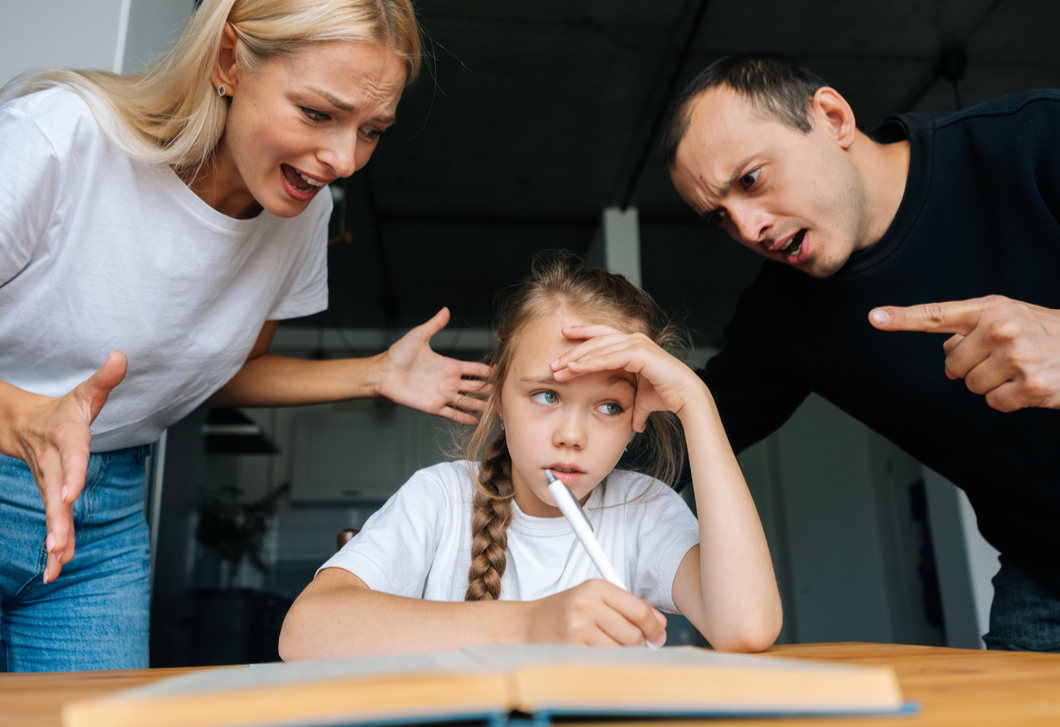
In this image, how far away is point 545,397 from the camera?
3.46 ft

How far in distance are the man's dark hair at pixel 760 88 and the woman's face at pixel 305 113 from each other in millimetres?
484

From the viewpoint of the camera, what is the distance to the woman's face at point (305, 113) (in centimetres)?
96

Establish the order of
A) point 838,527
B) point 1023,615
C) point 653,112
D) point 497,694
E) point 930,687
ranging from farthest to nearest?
1. point 838,527
2. point 653,112
3. point 1023,615
4. point 930,687
5. point 497,694

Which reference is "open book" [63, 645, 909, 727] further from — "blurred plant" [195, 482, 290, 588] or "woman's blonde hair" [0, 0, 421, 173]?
"blurred plant" [195, 482, 290, 588]

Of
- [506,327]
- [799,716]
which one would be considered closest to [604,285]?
[506,327]

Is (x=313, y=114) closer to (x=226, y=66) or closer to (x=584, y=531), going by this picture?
(x=226, y=66)

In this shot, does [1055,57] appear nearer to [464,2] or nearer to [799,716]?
[464,2]

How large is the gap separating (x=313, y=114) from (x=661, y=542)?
0.79m

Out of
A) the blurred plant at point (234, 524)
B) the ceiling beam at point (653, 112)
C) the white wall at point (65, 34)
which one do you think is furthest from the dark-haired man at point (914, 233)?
the blurred plant at point (234, 524)

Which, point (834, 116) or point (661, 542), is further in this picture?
point (834, 116)

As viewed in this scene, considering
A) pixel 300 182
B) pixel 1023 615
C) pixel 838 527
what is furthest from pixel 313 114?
pixel 838 527

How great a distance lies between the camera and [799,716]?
1.25 ft

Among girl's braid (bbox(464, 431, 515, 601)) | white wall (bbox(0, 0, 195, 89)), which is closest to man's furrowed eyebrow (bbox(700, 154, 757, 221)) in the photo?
girl's braid (bbox(464, 431, 515, 601))

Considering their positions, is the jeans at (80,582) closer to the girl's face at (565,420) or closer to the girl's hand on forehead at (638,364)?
the girl's face at (565,420)
